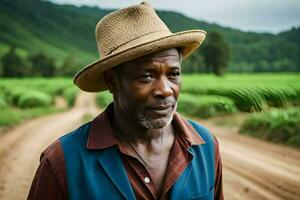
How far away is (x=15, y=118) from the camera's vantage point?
15.4 meters

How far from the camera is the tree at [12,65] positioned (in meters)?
64.6

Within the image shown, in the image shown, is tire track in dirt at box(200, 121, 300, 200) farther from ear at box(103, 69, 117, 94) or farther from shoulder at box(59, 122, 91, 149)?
shoulder at box(59, 122, 91, 149)

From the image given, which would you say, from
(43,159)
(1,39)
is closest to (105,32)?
(43,159)

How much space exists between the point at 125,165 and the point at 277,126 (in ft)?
27.3

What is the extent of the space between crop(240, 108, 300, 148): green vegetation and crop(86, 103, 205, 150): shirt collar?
718 cm

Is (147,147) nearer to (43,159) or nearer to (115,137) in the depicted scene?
(115,137)

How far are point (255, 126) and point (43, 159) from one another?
9.39m

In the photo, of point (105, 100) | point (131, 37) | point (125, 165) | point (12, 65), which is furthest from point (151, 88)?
point (12, 65)

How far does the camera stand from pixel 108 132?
1949 millimetres

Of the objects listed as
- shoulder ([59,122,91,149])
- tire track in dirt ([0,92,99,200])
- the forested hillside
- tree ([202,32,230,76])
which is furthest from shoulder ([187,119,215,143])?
tree ([202,32,230,76])

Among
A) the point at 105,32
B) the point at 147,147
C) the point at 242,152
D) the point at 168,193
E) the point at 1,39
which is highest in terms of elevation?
the point at 1,39

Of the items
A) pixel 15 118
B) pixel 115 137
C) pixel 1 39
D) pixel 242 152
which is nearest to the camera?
pixel 115 137

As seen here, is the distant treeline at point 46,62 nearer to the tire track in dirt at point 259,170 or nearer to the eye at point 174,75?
the tire track in dirt at point 259,170

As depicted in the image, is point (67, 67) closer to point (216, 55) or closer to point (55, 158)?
point (216, 55)
